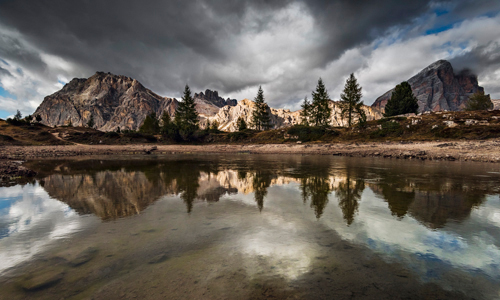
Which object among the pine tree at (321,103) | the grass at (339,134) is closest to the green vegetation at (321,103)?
the pine tree at (321,103)

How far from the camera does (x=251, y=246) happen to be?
4324 millimetres

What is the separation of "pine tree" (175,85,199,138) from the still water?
6753 cm

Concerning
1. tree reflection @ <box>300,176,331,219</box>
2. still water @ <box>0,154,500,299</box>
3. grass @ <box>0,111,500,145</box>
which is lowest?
still water @ <box>0,154,500,299</box>

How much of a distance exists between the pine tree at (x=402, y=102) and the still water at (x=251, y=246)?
65501 millimetres

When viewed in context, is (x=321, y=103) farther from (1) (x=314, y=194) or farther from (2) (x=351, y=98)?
(1) (x=314, y=194)

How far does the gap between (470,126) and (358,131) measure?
56.6 ft

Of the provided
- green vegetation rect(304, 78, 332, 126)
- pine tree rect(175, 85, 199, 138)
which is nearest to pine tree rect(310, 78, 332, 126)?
green vegetation rect(304, 78, 332, 126)

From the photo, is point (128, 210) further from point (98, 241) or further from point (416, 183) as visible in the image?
point (416, 183)

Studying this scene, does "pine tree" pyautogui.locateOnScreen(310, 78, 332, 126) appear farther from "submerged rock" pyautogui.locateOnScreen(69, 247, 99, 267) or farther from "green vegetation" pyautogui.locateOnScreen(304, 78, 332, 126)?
"submerged rock" pyautogui.locateOnScreen(69, 247, 99, 267)

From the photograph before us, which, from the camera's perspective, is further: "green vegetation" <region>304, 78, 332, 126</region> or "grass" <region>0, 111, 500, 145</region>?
"green vegetation" <region>304, 78, 332, 126</region>

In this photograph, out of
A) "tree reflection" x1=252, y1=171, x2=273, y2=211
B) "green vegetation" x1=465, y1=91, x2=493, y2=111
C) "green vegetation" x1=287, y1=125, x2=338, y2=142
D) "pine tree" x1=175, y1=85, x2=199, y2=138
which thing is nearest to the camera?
"tree reflection" x1=252, y1=171, x2=273, y2=211

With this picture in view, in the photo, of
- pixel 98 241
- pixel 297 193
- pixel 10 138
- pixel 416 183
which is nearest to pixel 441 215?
pixel 297 193

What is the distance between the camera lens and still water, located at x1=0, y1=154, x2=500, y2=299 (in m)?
2.99

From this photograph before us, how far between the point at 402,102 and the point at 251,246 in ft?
244
